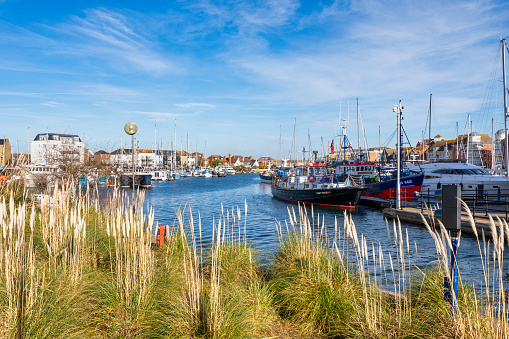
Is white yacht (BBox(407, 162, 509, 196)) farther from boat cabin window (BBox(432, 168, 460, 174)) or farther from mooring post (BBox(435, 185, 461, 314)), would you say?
mooring post (BBox(435, 185, 461, 314))

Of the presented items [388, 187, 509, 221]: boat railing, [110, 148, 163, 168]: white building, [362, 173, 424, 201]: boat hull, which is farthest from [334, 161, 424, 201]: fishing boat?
[110, 148, 163, 168]: white building

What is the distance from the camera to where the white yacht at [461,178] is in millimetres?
27609

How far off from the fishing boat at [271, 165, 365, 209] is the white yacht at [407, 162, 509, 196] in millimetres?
5969

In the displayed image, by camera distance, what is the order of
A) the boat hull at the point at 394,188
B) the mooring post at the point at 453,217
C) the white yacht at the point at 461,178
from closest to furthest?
the mooring post at the point at 453,217, the white yacht at the point at 461,178, the boat hull at the point at 394,188

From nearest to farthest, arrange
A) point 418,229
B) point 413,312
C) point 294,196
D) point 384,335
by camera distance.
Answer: point 384,335 < point 413,312 < point 418,229 < point 294,196

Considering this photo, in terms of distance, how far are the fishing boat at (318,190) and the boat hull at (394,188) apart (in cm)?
Answer: 170

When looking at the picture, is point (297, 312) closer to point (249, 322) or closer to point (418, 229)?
point (249, 322)

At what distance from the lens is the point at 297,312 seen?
5.74 meters

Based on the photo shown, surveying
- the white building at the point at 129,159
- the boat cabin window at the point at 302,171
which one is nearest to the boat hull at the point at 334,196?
the boat cabin window at the point at 302,171

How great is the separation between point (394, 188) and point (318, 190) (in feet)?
21.9

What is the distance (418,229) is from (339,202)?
13.8 metres

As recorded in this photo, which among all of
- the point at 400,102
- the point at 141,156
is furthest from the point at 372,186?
the point at 141,156

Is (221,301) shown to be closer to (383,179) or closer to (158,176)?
(383,179)

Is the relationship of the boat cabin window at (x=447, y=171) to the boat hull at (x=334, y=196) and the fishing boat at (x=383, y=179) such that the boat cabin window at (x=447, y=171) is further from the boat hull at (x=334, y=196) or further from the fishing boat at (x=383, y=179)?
the boat hull at (x=334, y=196)
